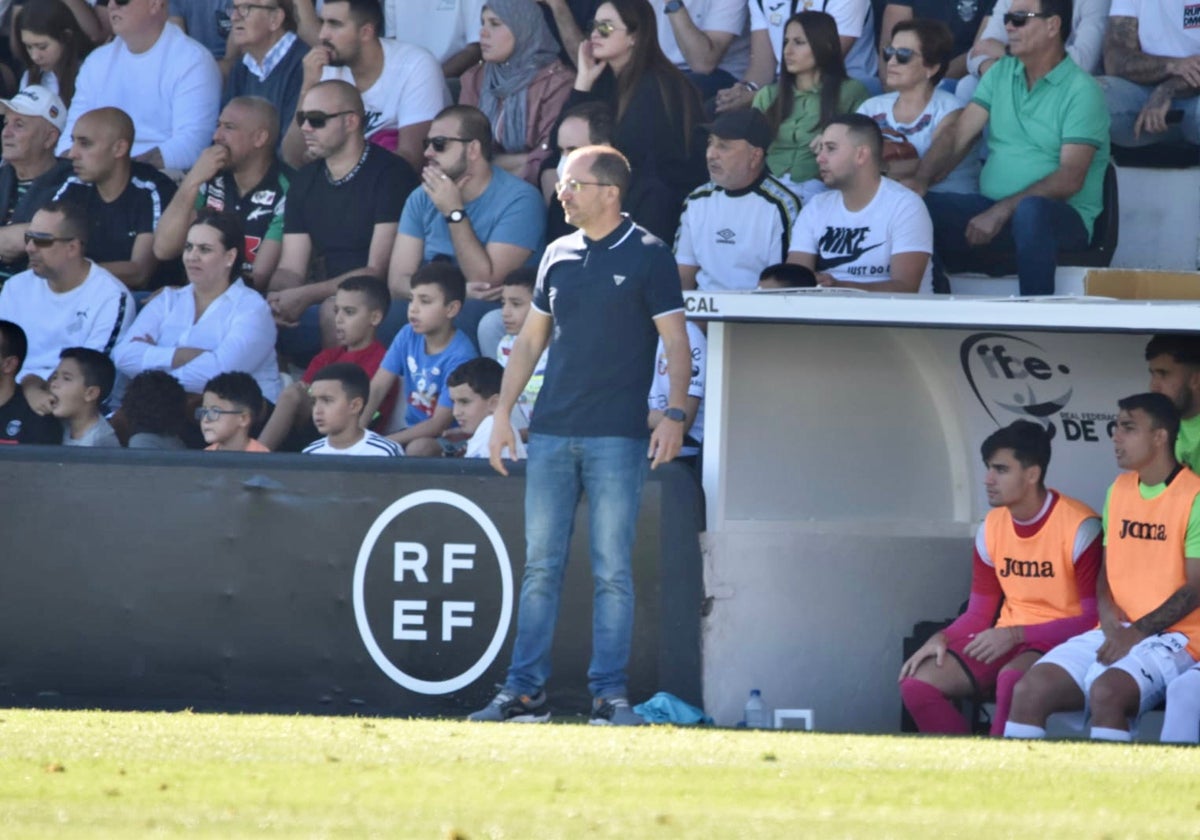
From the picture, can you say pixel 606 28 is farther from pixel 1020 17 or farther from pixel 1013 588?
pixel 1013 588

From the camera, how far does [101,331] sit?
11.0 meters

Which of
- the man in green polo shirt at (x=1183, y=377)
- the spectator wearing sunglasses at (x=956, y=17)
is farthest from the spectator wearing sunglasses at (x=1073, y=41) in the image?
the man in green polo shirt at (x=1183, y=377)

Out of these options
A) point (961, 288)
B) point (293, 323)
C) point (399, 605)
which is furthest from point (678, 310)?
point (293, 323)

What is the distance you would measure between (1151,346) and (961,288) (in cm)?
185

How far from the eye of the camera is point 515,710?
7.62 m

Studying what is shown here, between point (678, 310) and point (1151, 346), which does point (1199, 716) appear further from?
point (678, 310)

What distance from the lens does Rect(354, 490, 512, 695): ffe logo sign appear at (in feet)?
27.8

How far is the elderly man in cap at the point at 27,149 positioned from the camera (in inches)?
479

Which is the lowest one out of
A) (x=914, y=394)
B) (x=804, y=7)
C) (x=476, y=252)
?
(x=914, y=394)

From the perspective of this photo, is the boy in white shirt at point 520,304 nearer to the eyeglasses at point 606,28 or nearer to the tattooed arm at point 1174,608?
the eyeglasses at point 606,28

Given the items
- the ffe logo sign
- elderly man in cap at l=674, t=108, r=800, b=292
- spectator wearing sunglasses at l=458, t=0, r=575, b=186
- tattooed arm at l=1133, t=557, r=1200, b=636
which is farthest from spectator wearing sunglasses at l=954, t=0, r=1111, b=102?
the ffe logo sign

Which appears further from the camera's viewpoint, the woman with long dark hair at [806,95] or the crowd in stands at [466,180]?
the woman with long dark hair at [806,95]

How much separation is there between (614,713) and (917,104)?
4405 mm

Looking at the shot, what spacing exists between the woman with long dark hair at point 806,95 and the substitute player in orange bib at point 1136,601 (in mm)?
3026
